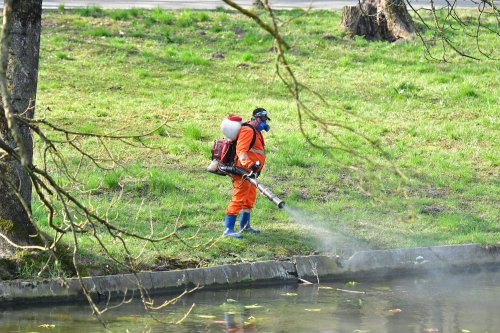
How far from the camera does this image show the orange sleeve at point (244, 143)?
11.7 metres

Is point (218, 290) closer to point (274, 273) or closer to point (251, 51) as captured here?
point (274, 273)

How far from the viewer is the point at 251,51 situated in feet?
68.9

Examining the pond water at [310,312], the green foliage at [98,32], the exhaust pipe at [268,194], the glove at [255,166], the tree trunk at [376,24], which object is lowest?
the pond water at [310,312]

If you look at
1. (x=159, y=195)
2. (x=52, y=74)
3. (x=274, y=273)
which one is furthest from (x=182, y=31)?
(x=274, y=273)

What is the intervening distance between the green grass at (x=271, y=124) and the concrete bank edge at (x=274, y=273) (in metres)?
0.34

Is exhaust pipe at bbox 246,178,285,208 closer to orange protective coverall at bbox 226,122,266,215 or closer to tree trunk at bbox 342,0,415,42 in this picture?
orange protective coverall at bbox 226,122,266,215

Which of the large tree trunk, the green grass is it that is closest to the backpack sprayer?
the green grass

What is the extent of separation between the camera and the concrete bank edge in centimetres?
1001

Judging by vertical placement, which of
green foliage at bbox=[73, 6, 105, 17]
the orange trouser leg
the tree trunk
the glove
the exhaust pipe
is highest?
the tree trunk

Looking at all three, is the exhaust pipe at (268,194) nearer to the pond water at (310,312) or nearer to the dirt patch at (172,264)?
the pond water at (310,312)

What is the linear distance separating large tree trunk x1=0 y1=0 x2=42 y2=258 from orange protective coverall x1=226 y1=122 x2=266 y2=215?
239 centimetres

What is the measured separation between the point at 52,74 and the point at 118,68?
4.15ft

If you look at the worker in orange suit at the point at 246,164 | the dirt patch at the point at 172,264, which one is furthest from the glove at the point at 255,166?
the dirt patch at the point at 172,264

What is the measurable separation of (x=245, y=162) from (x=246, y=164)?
34mm
